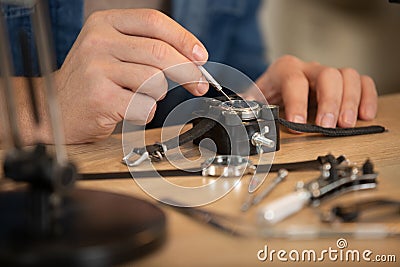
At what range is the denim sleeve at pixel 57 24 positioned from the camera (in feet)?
4.95

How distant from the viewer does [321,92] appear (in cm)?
127

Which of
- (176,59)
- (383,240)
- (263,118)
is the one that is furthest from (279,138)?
(383,240)

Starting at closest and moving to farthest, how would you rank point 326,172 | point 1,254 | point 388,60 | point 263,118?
point 1,254
point 326,172
point 263,118
point 388,60

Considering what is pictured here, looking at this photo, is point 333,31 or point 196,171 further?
point 333,31

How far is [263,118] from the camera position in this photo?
40.8 inches

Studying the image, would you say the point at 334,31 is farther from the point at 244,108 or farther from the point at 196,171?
the point at 196,171

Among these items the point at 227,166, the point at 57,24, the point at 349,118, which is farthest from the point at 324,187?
the point at 57,24

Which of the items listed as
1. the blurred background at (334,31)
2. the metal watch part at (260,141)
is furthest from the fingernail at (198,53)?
the blurred background at (334,31)

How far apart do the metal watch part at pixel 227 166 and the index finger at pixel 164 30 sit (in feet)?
0.53

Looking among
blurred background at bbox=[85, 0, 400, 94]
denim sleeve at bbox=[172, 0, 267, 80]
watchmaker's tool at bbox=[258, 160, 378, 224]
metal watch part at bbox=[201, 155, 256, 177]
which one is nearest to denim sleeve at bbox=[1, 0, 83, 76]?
denim sleeve at bbox=[172, 0, 267, 80]

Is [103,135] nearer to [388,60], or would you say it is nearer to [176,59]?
[176,59]

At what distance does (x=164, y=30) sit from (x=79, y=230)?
0.46 metres

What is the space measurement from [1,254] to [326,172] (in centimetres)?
41

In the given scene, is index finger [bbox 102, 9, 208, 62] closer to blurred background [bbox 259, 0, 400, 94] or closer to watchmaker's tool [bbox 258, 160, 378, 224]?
watchmaker's tool [bbox 258, 160, 378, 224]
